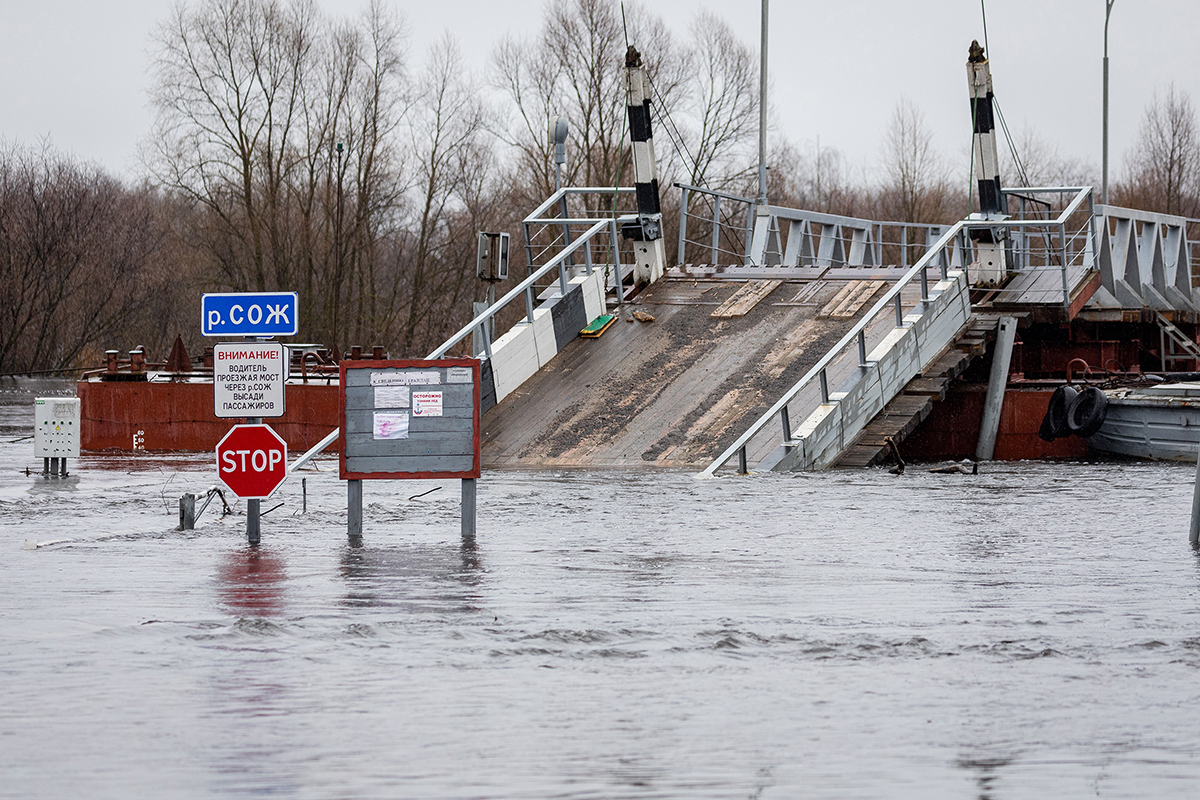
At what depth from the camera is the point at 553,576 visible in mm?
10414

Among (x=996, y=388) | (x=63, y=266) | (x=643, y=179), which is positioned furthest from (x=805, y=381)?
(x=63, y=266)

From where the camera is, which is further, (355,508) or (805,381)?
(805,381)

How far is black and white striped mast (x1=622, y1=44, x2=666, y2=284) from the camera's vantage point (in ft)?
86.6

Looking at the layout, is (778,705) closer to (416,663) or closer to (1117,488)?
(416,663)

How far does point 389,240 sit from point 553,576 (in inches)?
1783

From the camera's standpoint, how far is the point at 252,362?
1283 centimetres

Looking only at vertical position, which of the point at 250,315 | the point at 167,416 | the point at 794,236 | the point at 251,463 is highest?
the point at 794,236

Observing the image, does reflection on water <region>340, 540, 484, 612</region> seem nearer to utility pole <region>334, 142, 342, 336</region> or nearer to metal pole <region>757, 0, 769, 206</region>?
metal pole <region>757, 0, 769, 206</region>

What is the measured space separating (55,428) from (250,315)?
8.11m

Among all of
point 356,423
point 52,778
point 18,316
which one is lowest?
point 52,778

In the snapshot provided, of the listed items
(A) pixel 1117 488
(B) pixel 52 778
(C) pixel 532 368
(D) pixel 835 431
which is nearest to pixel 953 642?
(B) pixel 52 778

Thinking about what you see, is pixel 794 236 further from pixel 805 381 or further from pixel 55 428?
pixel 55 428

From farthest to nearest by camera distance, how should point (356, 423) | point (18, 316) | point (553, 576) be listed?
1. point (18, 316)
2. point (356, 423)
3. point (553, 576)

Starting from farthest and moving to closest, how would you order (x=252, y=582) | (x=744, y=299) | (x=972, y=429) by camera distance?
(x=744, y=299)
(x=972, y=429)
(x=252, y=582)
